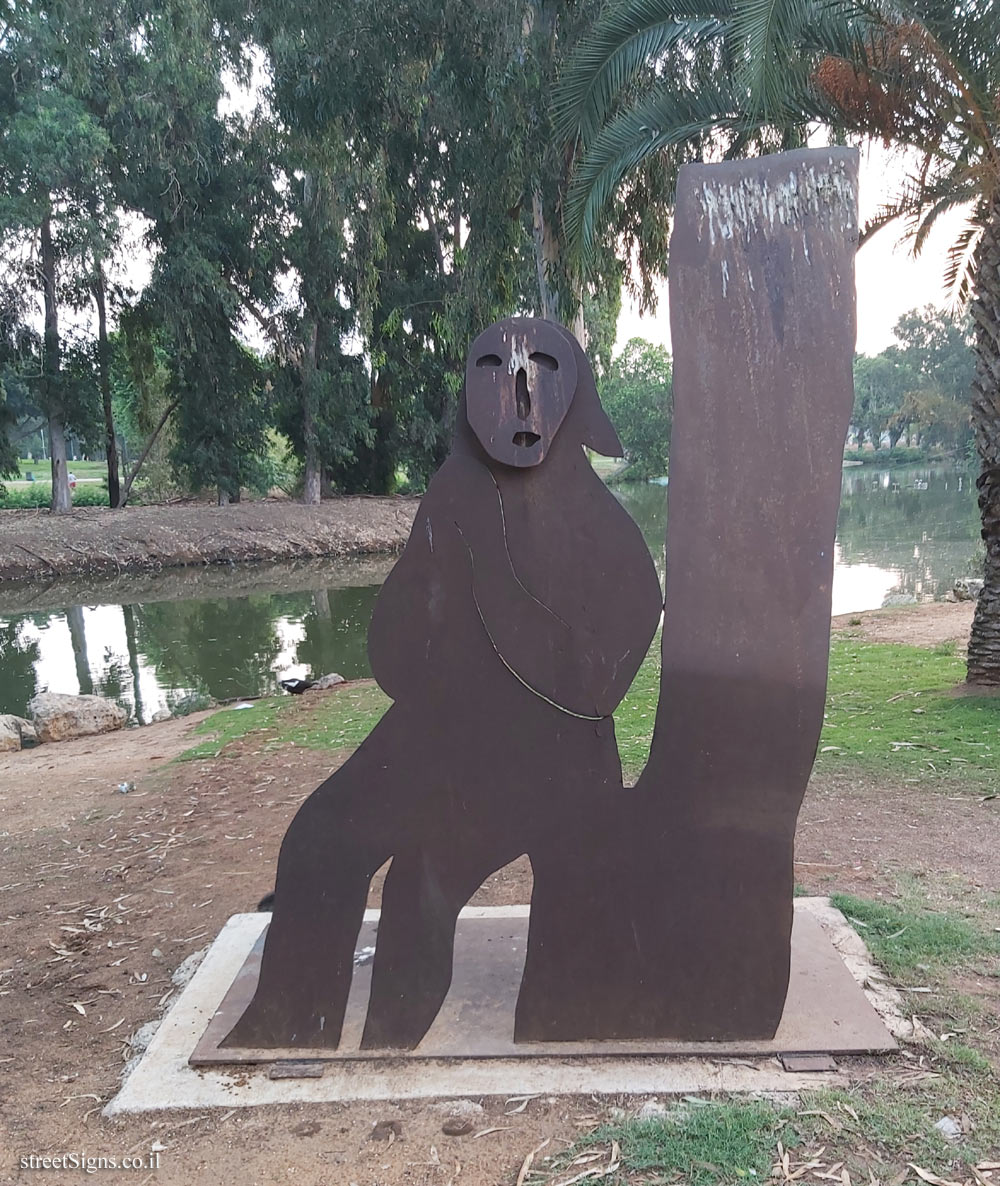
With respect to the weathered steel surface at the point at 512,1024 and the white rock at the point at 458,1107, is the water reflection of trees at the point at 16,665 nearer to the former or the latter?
the weathered steel surface at the point at 512,1024

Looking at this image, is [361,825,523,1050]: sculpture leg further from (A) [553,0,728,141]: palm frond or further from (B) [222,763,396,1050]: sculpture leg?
(A) [553,0,728,141]: palm frond

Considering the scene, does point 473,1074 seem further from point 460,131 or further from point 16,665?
point 460,131

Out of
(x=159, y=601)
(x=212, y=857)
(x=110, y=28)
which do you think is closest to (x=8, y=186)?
(x=110, y=28)

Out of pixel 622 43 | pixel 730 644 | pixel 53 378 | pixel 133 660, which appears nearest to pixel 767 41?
pixel 622 43

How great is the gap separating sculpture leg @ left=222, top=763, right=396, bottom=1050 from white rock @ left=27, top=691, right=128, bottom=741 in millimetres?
7033

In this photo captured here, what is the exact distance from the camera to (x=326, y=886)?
11.0 ft

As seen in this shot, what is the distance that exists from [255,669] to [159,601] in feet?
24.5

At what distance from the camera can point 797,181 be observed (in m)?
3.19

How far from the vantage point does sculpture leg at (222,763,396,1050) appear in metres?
3.31

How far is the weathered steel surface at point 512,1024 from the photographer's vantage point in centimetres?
Answer: 319

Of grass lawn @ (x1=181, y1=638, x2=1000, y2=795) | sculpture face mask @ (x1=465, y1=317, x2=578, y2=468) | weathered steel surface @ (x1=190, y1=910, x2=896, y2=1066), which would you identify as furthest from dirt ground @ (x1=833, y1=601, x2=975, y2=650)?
sculpture face mask @ (x1=465, y1=317, x2=578, y2=468)

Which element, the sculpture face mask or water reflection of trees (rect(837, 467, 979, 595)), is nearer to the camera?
the sculpture face mask

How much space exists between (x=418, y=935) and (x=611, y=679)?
1.07 m

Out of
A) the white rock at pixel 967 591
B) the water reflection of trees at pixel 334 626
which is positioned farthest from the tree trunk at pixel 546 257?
the white rock at pixel 967 591
